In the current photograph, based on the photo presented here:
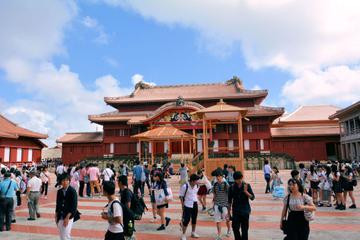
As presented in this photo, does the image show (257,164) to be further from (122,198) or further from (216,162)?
(122,198)

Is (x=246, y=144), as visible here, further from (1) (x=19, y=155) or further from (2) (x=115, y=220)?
(2) (x=115, y=220)

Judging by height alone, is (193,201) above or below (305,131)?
below

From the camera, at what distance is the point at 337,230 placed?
23.7 ft

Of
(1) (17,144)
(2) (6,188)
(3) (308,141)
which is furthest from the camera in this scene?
(3) (308,141)

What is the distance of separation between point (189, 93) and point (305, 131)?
15158 millimetres

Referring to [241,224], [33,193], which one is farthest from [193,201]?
[33,193]

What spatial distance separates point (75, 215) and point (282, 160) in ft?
88.0

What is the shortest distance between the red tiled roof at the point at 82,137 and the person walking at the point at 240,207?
32.7m

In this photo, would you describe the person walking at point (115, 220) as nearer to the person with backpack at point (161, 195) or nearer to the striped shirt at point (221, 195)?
the striped shirt at point (221, 195)

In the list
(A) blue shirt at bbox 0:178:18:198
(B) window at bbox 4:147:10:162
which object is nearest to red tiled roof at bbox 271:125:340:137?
(B) window at bbox 4:147:10:162

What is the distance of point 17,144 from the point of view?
31.6 metres

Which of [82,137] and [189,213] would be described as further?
[82,137]

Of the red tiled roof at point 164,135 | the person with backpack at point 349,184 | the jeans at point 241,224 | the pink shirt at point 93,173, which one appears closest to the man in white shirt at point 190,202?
the jeans at point 241,224

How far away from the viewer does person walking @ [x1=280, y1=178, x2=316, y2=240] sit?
4.61 metres
